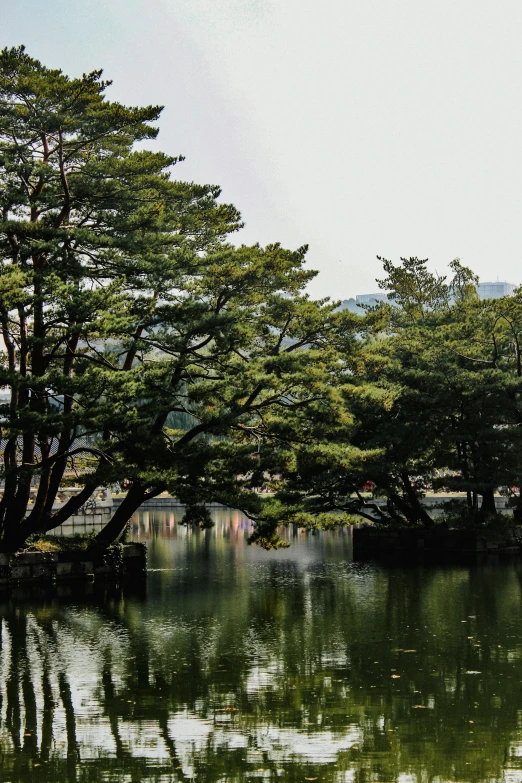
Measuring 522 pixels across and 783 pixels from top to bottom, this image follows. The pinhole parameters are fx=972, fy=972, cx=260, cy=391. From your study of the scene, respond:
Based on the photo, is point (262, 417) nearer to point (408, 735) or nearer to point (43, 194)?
point (43, 194)

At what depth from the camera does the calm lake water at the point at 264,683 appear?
8.55 meters

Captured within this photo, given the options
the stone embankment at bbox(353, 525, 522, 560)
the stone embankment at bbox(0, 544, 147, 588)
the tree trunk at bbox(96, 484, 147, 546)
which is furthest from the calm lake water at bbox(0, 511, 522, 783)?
the stone embankment at bbox(353, 525, 522, 560)

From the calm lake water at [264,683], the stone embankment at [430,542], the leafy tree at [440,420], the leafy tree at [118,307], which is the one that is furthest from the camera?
the stone embankment at [430,542]

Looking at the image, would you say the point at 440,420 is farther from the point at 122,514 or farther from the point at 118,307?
the point at 118,307

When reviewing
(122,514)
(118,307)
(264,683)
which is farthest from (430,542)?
→ (264,683)

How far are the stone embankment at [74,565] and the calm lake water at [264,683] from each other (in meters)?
1.24

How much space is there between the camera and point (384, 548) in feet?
101

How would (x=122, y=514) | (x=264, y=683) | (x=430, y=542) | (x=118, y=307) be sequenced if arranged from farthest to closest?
(x=430, y=542)
(x=122, y=514)
(x=118, y=307)
(x=264, y=683)

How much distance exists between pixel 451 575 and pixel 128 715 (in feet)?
49.3

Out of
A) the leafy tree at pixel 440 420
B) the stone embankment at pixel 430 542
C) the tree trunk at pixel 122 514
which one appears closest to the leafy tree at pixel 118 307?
the tree trunk at pixel 122 514

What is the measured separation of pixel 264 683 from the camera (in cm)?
1172

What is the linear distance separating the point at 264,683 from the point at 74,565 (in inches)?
441

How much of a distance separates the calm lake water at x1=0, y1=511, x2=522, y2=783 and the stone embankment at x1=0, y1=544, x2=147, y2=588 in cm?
124

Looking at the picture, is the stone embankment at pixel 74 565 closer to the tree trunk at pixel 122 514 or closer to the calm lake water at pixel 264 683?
the tree trunk at pixel 122 514
